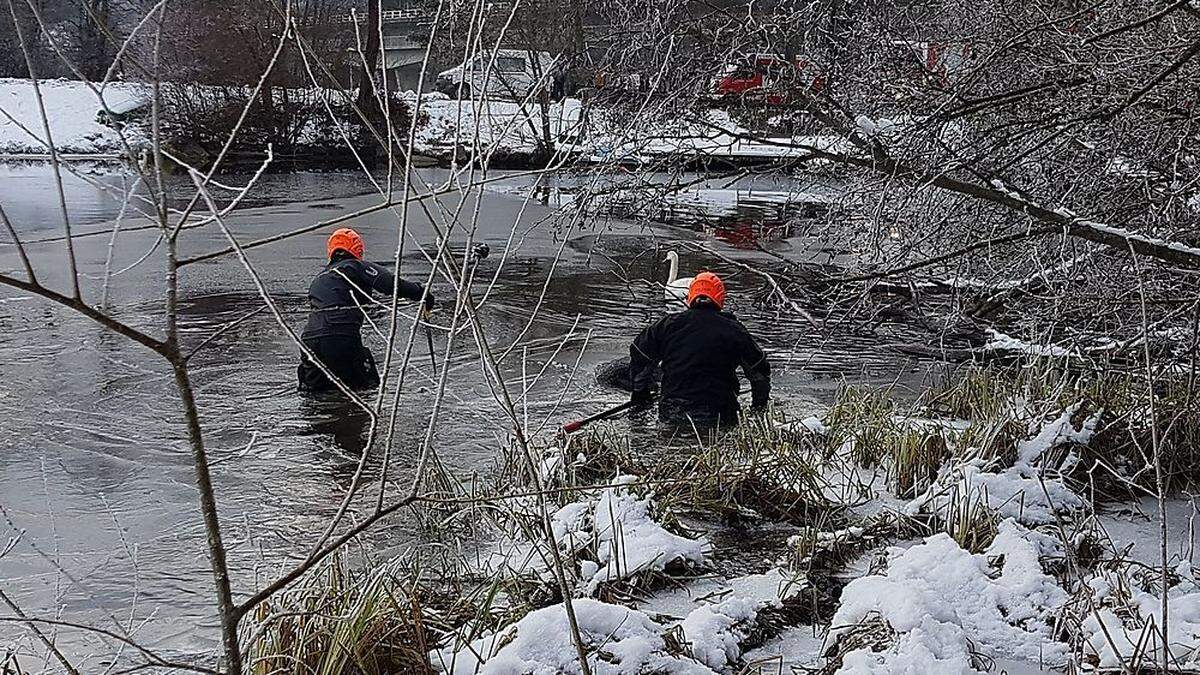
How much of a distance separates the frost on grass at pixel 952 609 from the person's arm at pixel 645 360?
3591mm

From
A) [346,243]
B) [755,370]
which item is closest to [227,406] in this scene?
[346,243]

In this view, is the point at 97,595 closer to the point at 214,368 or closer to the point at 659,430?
the point at 659,430

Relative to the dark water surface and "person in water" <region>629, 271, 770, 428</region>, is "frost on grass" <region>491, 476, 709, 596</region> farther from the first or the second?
"person in water" <region>629, 271, 770, 428</region>

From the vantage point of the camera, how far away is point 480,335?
248 centimetres

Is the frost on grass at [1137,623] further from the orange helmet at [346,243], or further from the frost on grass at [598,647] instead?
the orange helmet at [346,243]

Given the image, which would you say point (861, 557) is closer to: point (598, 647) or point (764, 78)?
point (598, 647)

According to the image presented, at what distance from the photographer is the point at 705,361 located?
774 centimetres

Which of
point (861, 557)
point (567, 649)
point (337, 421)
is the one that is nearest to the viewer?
point (567, 649)

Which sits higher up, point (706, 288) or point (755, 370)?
point (706, 288)

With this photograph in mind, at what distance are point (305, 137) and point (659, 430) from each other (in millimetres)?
23523

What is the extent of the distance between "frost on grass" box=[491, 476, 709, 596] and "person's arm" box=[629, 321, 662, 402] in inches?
112

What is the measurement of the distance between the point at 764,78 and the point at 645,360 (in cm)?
253

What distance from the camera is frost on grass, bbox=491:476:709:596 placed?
451cm

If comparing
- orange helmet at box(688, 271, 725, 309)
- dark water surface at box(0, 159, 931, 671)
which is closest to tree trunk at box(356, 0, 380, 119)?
dark water surface at box(0, 159, 931, 671)
